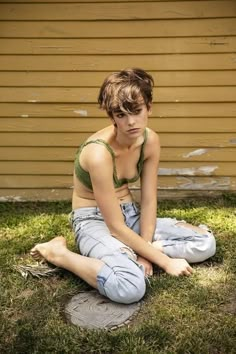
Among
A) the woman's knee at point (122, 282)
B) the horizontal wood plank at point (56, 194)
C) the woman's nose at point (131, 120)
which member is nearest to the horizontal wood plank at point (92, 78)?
the horizontal wood plank at point (56, 194)

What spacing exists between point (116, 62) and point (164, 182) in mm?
1046

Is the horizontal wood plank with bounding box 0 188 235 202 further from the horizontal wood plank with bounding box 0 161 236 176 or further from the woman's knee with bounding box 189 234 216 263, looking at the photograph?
the woman's knee with bounding box 189 234 216 263

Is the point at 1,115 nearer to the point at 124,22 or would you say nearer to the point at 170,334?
the point at 124,22

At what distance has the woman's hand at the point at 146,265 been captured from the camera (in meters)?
3.11

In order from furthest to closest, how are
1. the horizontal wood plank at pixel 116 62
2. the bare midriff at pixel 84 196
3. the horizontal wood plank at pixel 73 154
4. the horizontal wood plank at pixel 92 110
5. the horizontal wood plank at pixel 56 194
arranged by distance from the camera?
the horizontal wood plank at pixel 56 194 < the horizontal wood plank at pixel 73 154 < the horizontal wood plank at pixel 92 110 < the horizontal wood plank at pixel 116 62 < the bare midriff at pixel 84 196

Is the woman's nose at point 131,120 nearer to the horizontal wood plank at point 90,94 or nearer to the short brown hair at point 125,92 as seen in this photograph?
the short brown hair at point 125,92

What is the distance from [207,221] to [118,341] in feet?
5.52

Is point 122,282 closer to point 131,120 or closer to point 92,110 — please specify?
point 131,120

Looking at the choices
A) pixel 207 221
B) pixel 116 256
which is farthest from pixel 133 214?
pixel 207 221

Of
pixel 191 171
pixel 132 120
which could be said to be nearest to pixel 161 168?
pixel 191 171

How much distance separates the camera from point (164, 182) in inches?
177

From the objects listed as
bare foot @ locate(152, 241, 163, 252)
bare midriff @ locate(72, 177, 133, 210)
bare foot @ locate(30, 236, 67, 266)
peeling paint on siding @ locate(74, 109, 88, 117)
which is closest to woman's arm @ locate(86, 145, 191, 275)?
bare foot @ locate(152, 241, 163, 252)

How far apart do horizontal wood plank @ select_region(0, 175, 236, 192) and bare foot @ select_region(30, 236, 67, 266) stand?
3.84ft

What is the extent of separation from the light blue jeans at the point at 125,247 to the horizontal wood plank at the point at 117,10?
1505 mm
